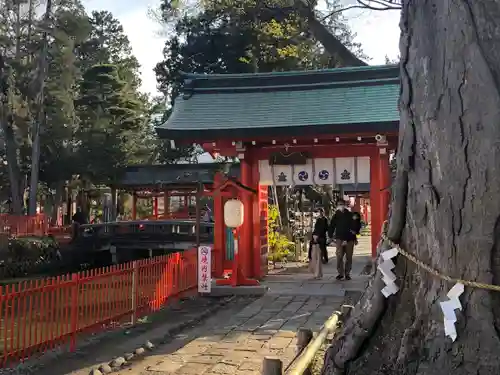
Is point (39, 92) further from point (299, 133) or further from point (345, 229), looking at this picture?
point (345, 229)

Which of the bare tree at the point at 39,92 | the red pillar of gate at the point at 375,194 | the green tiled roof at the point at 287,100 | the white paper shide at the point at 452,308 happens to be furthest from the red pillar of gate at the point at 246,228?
the bare tree at the point at 39,92

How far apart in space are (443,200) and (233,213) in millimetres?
8936

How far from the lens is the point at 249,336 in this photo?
7840mm

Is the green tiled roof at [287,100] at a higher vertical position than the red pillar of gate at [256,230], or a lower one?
higher

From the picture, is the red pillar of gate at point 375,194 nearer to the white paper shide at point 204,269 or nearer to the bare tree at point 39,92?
the white paper shide at point 204,269

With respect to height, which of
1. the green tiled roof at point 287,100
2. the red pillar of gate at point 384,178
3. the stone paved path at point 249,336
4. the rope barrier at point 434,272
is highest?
the green tiled roof at point 287,100

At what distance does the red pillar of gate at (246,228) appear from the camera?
1279 centimetres

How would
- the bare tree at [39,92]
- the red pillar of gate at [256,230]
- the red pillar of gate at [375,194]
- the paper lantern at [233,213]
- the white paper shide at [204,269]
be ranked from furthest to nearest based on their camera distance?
the bare tree at [39,92] → the red pillar of gate at [256,230] → the red pillar of gate at [375,194] → the paper lantern at [233,213] → the white paper shide at [204,269]

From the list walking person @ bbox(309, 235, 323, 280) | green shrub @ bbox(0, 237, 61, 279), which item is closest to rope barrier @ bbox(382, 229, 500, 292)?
walking person @ bbox(309, 235, 323, 280)

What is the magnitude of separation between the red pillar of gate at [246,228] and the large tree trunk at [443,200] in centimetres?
930

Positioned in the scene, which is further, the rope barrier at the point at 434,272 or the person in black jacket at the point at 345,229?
the person in black jacket at the point at 345,229

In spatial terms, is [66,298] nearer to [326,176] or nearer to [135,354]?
[135,354]

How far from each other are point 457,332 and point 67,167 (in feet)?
90.5

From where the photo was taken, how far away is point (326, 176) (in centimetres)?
1298
